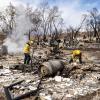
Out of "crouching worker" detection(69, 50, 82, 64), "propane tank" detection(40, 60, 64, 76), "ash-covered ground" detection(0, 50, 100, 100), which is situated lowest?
"ash-covered ground" detection(0, 50, 100, 100)

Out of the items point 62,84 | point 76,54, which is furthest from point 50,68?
point 76,54

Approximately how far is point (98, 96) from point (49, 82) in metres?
2.79

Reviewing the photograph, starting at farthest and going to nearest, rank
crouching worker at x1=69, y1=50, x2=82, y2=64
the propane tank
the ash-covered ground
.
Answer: crouching worker at x1=69, y1=50, x2=82, y2=64
the propane tank
the ash-covered ground

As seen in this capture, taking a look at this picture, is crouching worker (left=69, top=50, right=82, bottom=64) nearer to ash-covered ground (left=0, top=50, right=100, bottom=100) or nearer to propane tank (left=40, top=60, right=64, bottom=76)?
ash-covered ground (left=0, top=50, right=100, bottom=100)

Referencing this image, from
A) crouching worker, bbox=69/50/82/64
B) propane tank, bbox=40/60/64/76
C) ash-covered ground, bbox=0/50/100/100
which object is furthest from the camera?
crouching worker, bbox=69/50/82/64

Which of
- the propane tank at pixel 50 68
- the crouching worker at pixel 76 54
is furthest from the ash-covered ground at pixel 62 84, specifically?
the crouching worker at pixel 76 54

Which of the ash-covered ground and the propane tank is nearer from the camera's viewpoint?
the ash-covered ground

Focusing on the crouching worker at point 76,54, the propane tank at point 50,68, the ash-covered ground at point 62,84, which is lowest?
the ash-covered ground at point 62,84

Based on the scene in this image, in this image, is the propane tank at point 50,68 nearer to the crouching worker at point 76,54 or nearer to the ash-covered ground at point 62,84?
the ash-covered ground at point 62,84

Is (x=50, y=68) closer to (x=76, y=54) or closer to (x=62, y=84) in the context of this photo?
(x=62, y=84)

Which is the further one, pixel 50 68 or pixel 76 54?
pixel 76 54

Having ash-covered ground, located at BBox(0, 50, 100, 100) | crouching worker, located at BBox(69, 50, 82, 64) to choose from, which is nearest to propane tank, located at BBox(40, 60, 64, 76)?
ash-covered ground, located at BBox(0, 50, 100, 100)

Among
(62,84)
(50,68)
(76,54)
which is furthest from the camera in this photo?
(76,54)

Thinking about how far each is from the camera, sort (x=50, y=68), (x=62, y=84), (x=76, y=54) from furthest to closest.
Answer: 1. (x=76, y=54)
2. (x=50, y=68)
3. (x=62, y=84)
